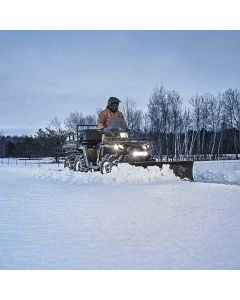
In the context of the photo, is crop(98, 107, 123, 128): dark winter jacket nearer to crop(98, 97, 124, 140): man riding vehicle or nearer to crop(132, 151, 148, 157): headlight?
crop(98, 97, 124, 140): man riding vehicle

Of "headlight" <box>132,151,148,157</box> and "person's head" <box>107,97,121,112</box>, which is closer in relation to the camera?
"headlight" <box>132,151,148,157</box>

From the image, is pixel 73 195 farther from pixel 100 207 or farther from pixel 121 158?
pixel 121 158

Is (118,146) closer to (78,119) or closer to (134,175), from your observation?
(134,175)

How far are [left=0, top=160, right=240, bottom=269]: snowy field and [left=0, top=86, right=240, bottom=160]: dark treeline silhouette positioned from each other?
36.5m

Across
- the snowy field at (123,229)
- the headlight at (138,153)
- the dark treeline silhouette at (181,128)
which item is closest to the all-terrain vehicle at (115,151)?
the headlight at (138,153)

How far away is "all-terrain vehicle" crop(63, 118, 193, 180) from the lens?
44.3 ft

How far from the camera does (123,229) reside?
5.70 metres

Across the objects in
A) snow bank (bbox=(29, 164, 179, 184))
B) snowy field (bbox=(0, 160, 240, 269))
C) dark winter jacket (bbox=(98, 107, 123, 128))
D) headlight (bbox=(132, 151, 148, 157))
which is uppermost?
dark winter jacket (bbox=(98, 107, 123, 128))

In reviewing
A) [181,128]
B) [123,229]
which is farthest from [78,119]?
[123,229]

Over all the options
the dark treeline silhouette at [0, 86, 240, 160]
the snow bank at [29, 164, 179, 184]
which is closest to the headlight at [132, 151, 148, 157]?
the snow bank at [29, 164, 179, 184]

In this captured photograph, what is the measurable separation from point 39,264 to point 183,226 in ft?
8.13

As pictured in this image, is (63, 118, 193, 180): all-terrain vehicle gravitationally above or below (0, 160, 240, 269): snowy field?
above

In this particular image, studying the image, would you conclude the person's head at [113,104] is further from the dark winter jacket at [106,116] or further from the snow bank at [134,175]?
the snow bank at [134,175]

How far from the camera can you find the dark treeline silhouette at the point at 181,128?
48344 mm
